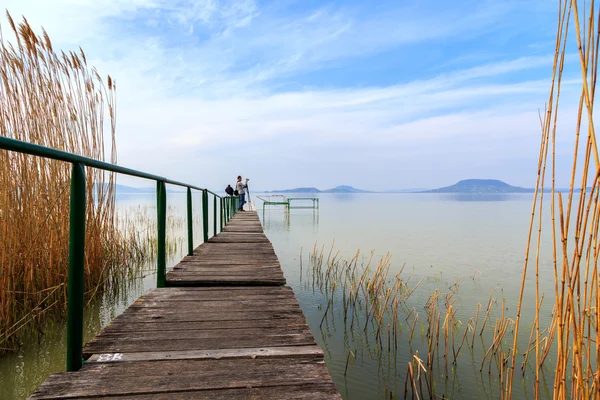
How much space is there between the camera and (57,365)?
3207 mm

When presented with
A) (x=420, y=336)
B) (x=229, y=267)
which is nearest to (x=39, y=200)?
(x=229, y=267)

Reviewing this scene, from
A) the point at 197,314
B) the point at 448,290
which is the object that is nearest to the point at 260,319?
the point at 197,314

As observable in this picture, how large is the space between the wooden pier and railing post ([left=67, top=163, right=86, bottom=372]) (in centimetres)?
8

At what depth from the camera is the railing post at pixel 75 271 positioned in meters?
1.52

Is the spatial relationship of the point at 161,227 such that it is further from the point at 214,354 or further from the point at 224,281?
the point at 214,354

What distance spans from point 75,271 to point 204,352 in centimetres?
66

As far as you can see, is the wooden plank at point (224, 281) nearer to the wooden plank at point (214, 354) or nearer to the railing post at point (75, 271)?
the wooden plank at point (214, 354)

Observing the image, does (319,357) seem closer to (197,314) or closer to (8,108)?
(197,314)

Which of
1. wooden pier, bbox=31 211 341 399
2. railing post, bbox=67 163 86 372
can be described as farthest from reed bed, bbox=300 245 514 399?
railing post, bbox=67 163 86 372

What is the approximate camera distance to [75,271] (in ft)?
5.06

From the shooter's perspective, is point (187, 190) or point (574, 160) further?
point (187, 190)

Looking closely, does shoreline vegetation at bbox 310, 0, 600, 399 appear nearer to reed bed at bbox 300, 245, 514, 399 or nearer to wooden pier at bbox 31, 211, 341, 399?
reed bed at bbox 300, 245, 514, 399

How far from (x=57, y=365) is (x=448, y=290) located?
5838mm

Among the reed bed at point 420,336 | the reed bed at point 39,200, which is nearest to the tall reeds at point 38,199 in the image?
the reed bed at point 39,200
